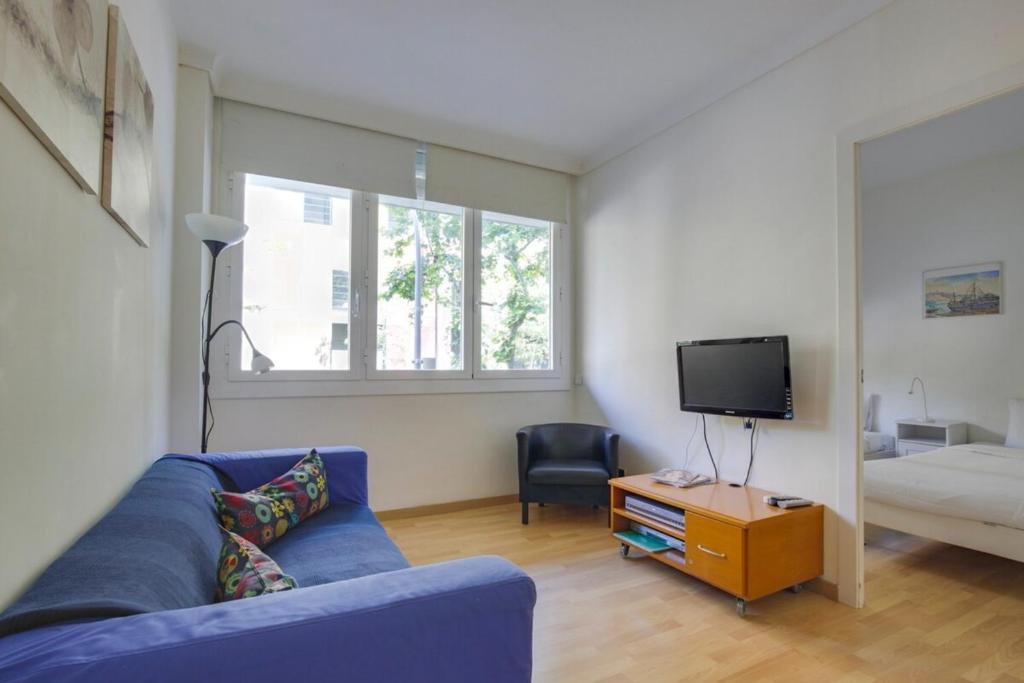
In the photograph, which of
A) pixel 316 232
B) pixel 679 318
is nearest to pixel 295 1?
pixel 316 232

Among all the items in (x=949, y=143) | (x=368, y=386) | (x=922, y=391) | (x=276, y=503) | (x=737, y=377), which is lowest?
(x=276, y=503)

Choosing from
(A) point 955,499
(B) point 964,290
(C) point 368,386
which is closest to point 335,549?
(C) point 368,386

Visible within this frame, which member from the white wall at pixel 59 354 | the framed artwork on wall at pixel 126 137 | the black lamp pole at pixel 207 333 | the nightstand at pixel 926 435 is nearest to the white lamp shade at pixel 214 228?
the black lamp pole at pixel 207 333

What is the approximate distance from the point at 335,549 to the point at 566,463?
217 centimetres

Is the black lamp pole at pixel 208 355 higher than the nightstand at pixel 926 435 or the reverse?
higher

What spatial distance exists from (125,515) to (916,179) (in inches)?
257

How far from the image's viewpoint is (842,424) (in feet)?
8.10

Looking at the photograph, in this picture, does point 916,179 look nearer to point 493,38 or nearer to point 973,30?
point 973,30

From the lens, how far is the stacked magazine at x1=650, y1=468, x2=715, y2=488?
2959mm

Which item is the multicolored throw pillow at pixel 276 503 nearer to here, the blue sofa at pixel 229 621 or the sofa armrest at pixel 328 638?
the blue sofa at pixel 229 621

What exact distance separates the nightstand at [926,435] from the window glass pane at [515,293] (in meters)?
3.47

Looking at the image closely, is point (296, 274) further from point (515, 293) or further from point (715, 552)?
point (715, 552)

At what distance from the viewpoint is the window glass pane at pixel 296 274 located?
3354mm

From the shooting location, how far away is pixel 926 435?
4.73 meters
